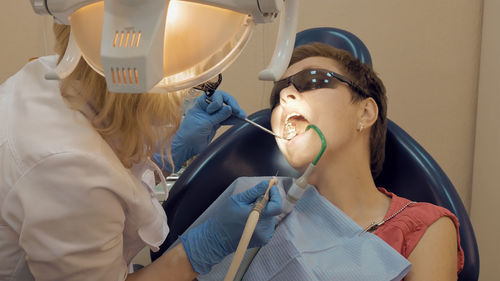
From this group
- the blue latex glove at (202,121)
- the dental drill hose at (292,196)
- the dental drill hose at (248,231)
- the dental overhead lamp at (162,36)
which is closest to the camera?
the dental overhead lamp at (162,36)

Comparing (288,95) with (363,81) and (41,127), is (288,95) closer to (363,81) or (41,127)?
(363,81)

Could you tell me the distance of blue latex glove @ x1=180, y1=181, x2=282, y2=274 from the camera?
Result: 3.76 ft

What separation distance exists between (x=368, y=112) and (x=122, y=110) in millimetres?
853

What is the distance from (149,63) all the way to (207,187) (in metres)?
1.15

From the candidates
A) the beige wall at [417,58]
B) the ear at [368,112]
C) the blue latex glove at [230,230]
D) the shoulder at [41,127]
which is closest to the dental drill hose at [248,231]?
the blue latex glove at [230,230]

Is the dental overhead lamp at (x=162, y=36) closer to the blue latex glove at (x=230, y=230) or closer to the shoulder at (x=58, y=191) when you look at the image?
the shoulder at (x=58, y=191)

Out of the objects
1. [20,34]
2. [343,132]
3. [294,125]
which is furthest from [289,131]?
[20,34]

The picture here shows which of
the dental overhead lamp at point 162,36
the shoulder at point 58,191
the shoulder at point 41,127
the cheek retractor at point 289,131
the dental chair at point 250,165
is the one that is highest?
the dental overhead lamp at point 162,36

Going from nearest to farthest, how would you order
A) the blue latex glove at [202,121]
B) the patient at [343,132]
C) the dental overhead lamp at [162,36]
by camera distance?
the dental overhead lamp at [162,36] < the patient at [343,132] < the blue latex glove at [202,121]

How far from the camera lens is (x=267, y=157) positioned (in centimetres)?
168

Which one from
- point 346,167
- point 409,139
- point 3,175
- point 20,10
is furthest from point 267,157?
point 20,10

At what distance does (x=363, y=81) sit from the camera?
1.43m

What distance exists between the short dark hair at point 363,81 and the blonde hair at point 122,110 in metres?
0.68

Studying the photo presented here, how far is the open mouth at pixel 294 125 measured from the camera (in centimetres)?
138
